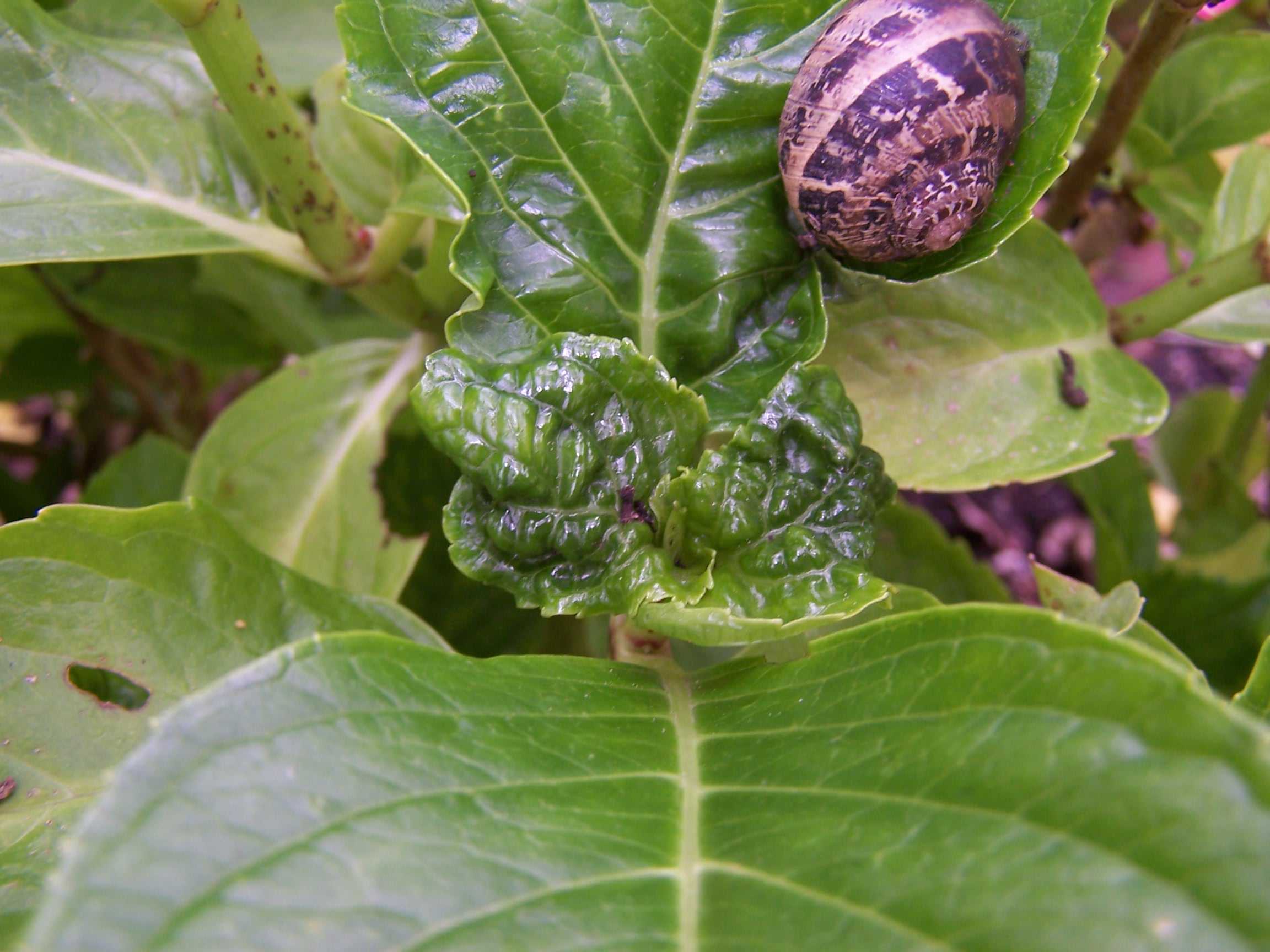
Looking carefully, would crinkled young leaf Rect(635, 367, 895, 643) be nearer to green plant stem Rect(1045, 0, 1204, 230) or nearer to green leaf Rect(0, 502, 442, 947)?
green leaf Rect(0, 502, 442, 947)

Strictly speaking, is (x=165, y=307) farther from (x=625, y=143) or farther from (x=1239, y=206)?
(x=1239, y=206)

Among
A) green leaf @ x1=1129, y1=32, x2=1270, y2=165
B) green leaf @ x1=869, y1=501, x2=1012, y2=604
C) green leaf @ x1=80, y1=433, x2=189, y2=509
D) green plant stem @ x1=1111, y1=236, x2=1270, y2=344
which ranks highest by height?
green leaf @ x1=1129, y1=32, x2=1270, y2=165

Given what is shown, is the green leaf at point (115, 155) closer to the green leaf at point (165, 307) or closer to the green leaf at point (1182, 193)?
the green leaf at point (165, 307)

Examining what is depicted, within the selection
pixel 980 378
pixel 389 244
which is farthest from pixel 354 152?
pixel 980 378

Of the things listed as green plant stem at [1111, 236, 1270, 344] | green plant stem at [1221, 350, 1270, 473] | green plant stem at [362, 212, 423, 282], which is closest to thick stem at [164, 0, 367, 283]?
green plant stem at [362, 212, 423, 282]

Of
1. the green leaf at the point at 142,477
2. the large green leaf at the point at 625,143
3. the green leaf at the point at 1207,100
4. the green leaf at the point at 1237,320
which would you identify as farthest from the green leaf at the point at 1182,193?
the green leaf at the point at 142,477

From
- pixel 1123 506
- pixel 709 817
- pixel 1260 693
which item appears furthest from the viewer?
pixel 1123 506

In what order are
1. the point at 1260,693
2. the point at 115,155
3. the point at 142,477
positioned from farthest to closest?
the point at 142,477
the point at 115,155
the point at 1260,693
